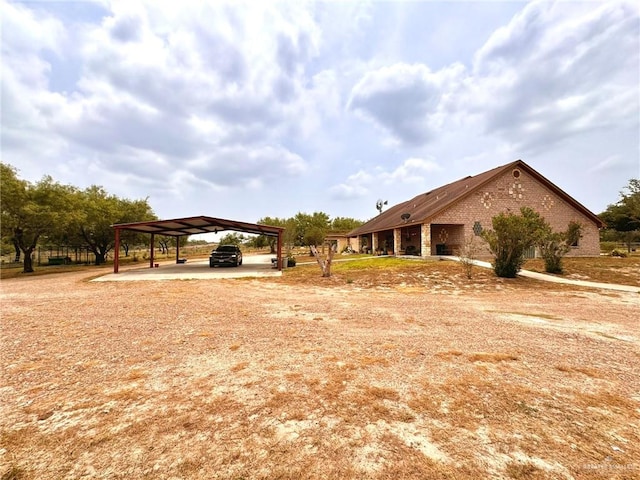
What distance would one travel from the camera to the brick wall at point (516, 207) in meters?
21.9

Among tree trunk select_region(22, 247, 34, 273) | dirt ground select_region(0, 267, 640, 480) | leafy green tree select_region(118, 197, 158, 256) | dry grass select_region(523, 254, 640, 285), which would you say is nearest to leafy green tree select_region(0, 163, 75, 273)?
tree trunk select_region(22, 247, 34, 273)

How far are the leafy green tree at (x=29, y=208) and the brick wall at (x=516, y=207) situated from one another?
26.5 meters

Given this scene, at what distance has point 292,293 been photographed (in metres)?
11.2

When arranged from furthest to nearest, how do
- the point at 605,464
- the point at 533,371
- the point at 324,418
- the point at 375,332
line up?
the point at 375,332 → the point at 533,371 → the point at 324,418 → the point at 605,464

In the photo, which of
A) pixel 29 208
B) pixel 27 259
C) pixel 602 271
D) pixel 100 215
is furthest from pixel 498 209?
pixel 27 259

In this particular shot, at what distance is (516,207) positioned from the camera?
2258 cm

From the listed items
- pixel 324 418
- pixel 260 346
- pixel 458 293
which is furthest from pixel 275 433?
pixel 458 293

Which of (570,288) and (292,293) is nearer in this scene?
(292,293)

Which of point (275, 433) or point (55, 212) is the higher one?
point (55, 212)

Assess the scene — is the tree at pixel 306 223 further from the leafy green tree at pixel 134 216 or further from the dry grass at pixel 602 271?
the dry grass at pixel 602 271

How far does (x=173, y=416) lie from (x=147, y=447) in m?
0.47

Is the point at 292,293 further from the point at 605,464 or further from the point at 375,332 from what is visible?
the point at 605,464

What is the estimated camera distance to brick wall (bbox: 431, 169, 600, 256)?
862 inches

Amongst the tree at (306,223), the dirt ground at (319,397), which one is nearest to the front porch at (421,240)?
the dirt ground at (319,397)
